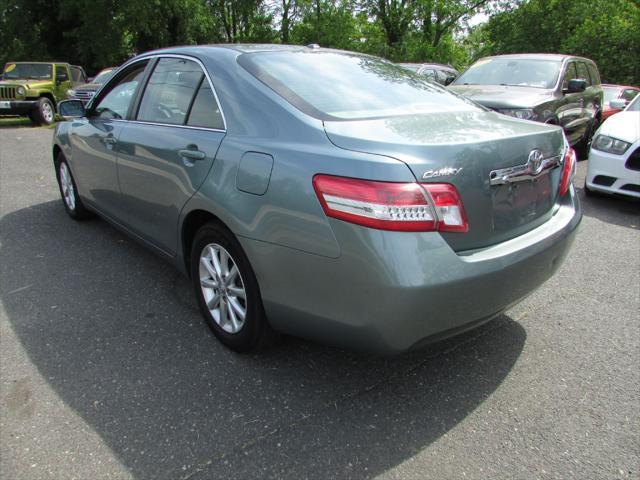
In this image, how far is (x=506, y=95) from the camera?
6.84 meters

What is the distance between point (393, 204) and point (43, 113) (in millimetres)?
14812

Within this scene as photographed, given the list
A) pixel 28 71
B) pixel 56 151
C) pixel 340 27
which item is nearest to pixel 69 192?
pixel 56 151

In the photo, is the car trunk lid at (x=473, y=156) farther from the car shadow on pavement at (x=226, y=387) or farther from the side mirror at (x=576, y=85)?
the side mirror at (x=576, y=85)

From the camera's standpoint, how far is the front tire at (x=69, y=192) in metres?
4.95

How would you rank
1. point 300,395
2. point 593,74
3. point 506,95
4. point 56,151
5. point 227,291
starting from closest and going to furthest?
point 300,395
point 227,291
point 56,151
point 506,95
point 593,74

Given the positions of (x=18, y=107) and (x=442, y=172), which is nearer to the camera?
(x=442, y=172)

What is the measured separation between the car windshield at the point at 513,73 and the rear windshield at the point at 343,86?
5051 millimetres

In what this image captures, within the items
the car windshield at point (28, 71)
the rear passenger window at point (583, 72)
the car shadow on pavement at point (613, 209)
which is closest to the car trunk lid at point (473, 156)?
the car shadow on pavement at point (613, 209)

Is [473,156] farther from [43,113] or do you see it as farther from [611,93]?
[43,113]

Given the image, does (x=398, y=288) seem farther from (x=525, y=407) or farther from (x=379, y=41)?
(x=379, y=41)

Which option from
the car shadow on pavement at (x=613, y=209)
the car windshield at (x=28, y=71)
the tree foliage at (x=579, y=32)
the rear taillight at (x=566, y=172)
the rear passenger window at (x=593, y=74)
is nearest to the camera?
the rear taillight at (x=566, y=172)

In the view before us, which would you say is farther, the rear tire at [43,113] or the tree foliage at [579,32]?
the tree foliage at [579,32]

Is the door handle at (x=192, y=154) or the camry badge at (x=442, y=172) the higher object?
the camry badge at (x=442, y=172)

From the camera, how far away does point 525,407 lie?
2457 mm
